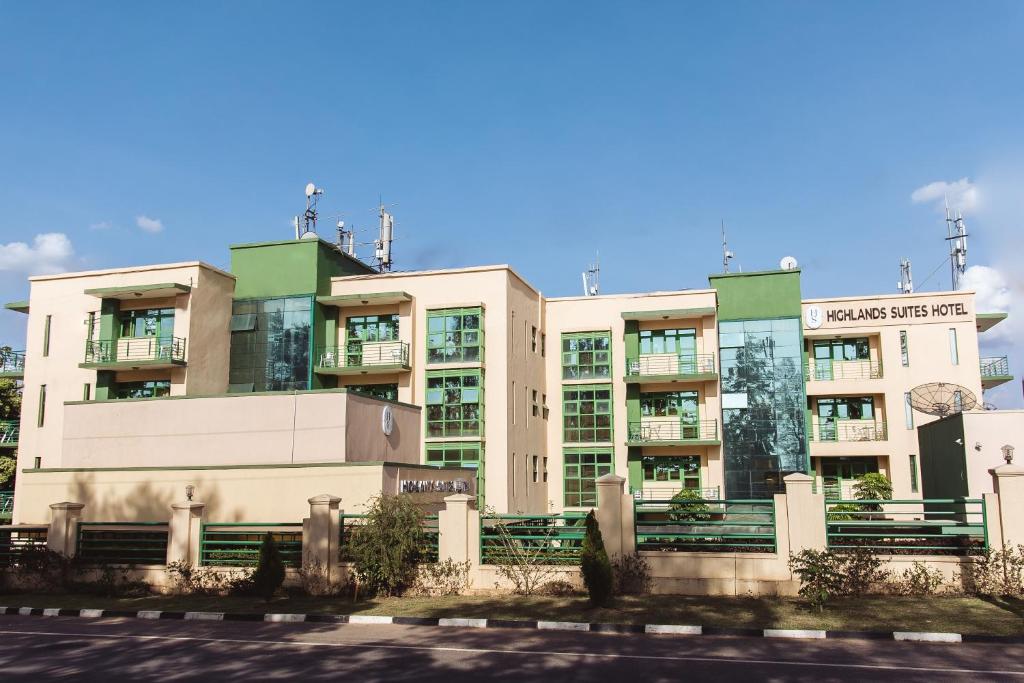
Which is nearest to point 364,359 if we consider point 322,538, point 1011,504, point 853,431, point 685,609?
point 322,538

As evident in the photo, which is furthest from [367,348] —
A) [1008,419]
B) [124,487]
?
[1008,419]

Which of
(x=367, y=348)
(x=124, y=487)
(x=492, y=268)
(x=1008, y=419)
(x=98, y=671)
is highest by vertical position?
(x=492, y=268)

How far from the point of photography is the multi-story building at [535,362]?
38062mm

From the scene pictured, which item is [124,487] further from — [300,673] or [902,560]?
[902,560]

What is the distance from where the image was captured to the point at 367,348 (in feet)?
130

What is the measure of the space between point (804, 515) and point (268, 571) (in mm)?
11840

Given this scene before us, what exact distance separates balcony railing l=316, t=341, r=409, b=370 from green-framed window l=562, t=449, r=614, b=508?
9.98 metres

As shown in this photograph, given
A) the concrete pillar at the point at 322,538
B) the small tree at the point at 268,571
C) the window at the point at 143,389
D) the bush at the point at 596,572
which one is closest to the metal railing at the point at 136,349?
the window at the point at 143,389

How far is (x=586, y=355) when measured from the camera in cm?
4319

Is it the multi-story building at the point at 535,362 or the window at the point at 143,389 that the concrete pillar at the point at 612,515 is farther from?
the window at the point at 143,389

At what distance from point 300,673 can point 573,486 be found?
3099 centimetres

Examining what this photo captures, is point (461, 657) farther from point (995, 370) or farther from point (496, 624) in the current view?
point (995, 370)

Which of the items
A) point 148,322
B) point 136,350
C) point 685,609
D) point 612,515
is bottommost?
point 685,609

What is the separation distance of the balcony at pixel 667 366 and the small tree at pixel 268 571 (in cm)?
2461
